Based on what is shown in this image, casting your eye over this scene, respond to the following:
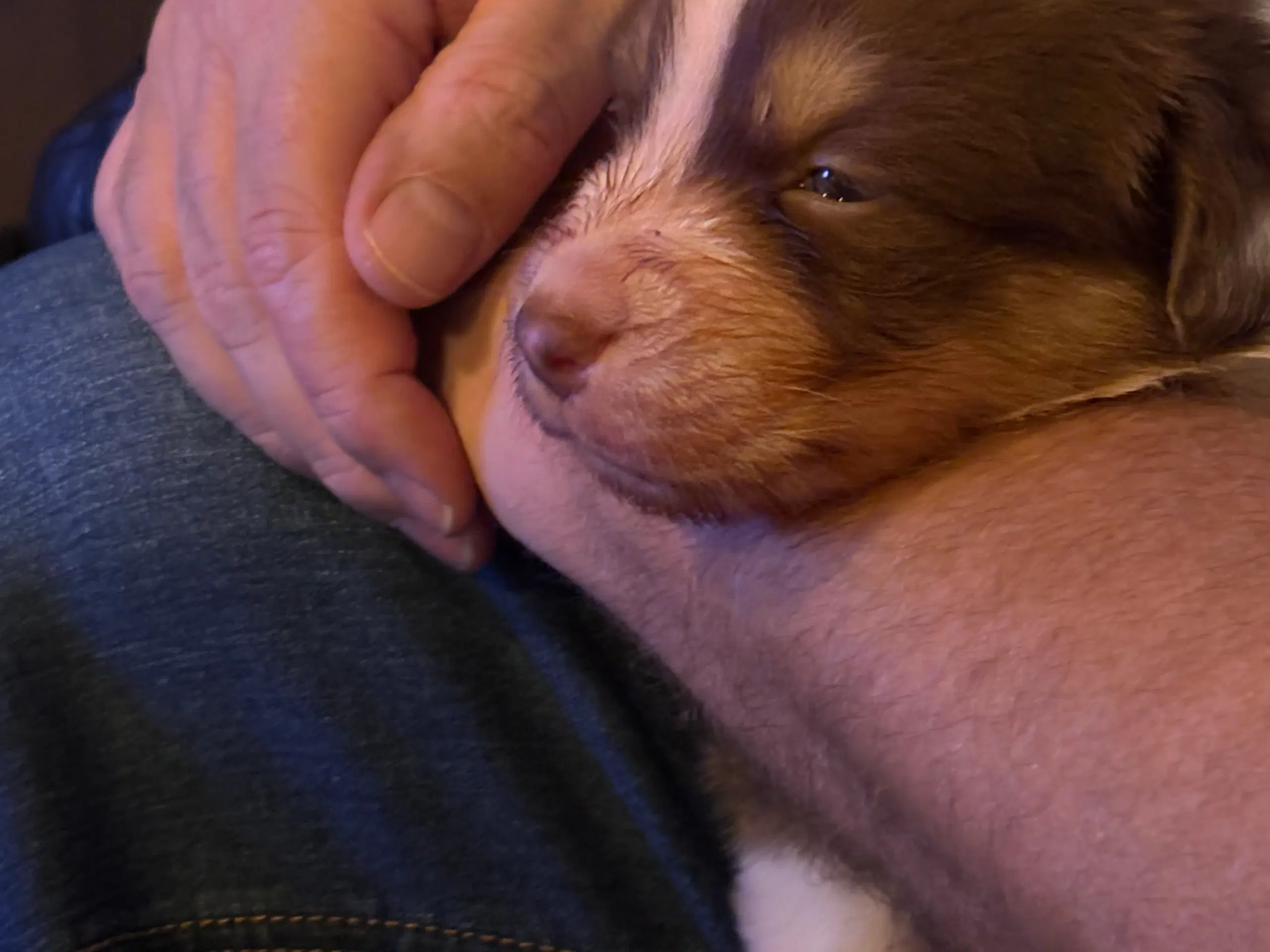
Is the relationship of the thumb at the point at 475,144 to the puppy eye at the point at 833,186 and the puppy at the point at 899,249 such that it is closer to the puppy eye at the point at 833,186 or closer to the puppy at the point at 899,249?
the puppy at the point at 899,249

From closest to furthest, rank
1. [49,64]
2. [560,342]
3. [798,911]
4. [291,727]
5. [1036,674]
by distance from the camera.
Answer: [1036,674]
[560,342]
[291,727]
[798,911]
[49,64]

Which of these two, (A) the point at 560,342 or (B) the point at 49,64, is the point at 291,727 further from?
(B) the point at 49,64

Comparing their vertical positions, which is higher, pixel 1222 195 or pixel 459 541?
pixel 1222 195

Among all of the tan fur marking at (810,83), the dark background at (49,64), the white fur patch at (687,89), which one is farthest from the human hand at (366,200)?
the dark background at (49,64)

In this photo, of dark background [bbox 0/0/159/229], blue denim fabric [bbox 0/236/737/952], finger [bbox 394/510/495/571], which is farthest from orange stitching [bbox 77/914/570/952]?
dark background [bbox 0/0/159/229]

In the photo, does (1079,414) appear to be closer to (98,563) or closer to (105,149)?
(98,563)

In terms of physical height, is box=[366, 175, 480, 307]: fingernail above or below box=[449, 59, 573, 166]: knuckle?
below

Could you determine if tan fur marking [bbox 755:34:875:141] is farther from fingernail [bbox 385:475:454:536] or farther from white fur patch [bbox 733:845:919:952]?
white fur patch [bbox 733:845:919:952]

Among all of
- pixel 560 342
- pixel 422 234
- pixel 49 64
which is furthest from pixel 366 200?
pixel 49 64
